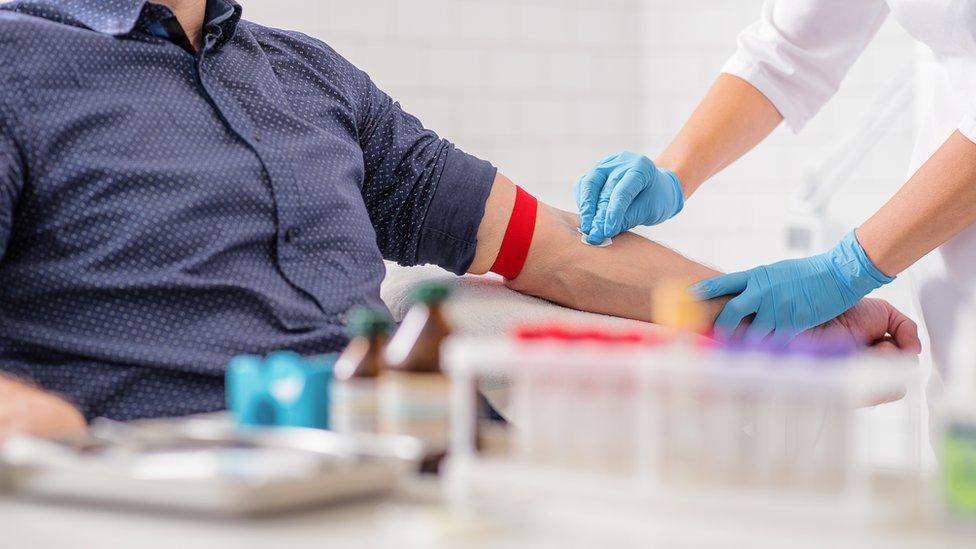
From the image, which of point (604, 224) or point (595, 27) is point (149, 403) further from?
point (595, 27)

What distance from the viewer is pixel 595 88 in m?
3.87

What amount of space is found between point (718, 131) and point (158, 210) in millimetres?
1102

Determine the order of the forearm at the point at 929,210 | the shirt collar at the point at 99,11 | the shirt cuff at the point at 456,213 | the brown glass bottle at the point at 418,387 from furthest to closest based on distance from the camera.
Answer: the shirt cuff at the point at 456,213 < the forearm at the point at 929,210 < the shirt collar at the point at 99,11 < the brown glass bottle at the point at 418,387

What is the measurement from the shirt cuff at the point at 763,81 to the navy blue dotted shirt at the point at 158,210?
2.71 ft

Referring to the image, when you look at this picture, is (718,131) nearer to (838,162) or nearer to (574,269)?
(574,269)

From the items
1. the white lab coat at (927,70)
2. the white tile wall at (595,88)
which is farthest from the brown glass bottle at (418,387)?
the white tile wall at (595,88)

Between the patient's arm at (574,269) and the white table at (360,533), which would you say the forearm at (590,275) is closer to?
the patient's arm at (574,269)

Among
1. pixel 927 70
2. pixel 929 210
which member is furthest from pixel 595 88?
pixel 929 210

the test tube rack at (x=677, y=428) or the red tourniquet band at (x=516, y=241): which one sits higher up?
the red tourniquet band at (x=516, y=241)

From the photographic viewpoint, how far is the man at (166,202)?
4.66 feet

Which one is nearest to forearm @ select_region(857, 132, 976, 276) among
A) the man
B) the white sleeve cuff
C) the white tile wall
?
the white sleeve cuff

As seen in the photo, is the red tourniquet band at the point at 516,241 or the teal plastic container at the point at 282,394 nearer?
the teal plastic container at the point at 282,394

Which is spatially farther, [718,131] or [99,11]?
[718,131]

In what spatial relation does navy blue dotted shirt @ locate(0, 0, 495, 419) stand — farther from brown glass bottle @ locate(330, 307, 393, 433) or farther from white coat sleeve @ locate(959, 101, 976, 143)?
white coat sleeve @ locate(959, 101, 976, 143)
